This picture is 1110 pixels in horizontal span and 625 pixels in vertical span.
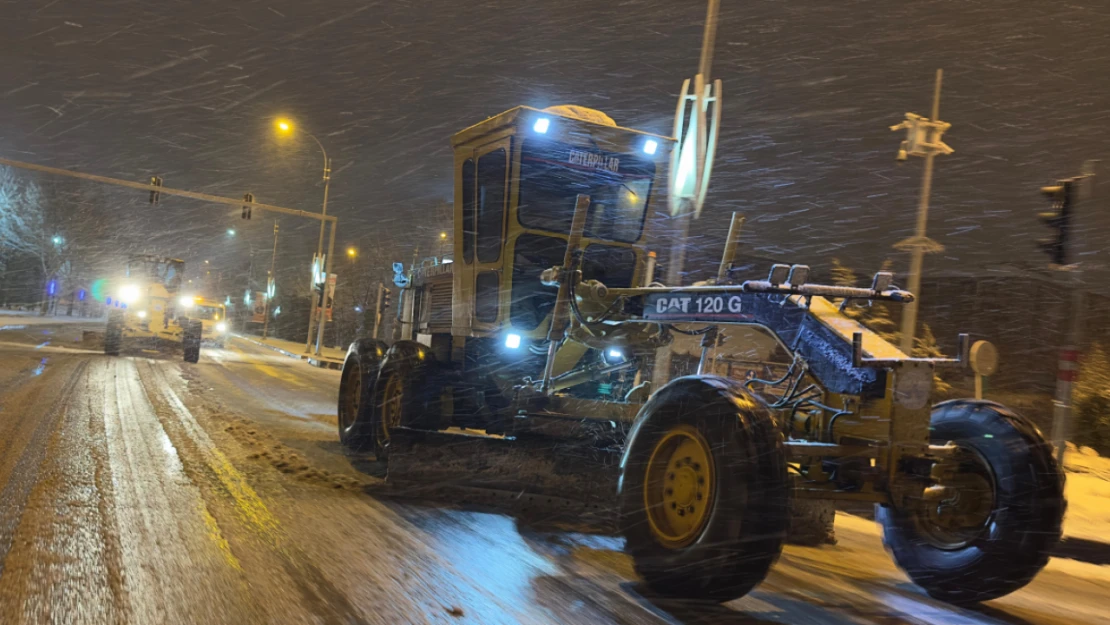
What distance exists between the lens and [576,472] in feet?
18.8

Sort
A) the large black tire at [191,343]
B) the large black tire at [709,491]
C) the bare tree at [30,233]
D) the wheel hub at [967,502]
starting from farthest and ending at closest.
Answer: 1. the bare tree at [30,233]
2. the large black tire at [191,343]
3. the wheel hub at [967,502]
4. the large black tire at [709,491]

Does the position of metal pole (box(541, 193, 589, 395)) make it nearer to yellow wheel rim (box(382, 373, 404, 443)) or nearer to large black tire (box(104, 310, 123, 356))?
yellow wheel rim (box(382, 373, 404, 443))

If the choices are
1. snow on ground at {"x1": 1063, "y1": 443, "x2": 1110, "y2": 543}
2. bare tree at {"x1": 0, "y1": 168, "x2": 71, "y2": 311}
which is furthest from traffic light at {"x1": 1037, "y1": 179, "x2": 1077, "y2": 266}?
bare tree at {"x1": 0, "y1": 168, "x2": 71, "y2": 311}

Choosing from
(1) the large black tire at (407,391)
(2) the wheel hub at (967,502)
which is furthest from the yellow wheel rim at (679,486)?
(1) the large black tire at (407,391)

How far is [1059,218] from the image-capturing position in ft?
26.6

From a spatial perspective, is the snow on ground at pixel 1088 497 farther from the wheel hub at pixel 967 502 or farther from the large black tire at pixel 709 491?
the large black tire at pixel 709 491

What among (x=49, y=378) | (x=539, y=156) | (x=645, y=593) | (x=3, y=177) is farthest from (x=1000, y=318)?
(x=3, y=177)

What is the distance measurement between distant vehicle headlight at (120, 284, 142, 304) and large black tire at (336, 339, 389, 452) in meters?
17.7

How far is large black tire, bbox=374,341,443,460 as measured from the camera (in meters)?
7.30

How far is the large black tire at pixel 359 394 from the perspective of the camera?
8.37 m

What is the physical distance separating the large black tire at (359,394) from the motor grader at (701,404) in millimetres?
993

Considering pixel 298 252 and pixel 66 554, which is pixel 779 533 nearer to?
pixel 66 554

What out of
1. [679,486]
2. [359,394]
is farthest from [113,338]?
[679,486]

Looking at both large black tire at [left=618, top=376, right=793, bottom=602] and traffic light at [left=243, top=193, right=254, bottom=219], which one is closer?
large black tire at [left=618, top=376, right=793, bottom=602]
